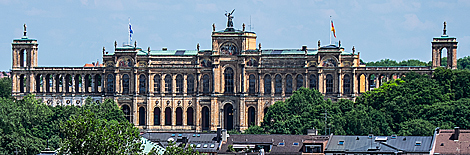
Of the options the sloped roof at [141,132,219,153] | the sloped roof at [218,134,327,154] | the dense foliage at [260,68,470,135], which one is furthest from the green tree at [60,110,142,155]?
the dense foliage at [260,68,470,135]

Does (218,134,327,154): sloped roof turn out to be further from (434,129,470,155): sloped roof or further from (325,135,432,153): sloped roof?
(434,129,470,155): sloped roof

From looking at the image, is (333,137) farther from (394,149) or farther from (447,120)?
(447,120)

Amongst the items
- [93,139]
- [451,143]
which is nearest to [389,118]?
[451,143]

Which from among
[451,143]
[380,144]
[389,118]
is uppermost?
Answer: [389,118]

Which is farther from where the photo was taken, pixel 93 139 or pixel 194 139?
pixel 194 139

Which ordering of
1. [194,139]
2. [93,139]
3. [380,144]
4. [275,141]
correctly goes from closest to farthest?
1. [93,139]
2. [380,144]
3. [275,141]
4. [194,139]

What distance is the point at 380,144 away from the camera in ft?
520

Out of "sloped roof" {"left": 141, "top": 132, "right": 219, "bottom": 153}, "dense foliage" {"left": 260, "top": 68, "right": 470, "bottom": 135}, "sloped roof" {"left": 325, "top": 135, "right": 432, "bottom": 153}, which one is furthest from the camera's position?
"dense foliage" {"left": 260, "top": 68, "right": 470, "bottom": 135}

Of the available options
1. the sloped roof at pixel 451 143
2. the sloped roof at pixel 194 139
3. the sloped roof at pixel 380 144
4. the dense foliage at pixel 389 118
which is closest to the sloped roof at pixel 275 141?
the sloped roof at pixel 194 139

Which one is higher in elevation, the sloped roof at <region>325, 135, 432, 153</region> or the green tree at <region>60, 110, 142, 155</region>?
the green tree at <region>60, 110, 142, 155</region>

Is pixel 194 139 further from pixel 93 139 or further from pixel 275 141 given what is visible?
pixel 93 139

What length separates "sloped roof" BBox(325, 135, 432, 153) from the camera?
15700 cm

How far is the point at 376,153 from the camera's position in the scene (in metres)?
156

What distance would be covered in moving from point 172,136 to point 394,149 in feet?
97.4
